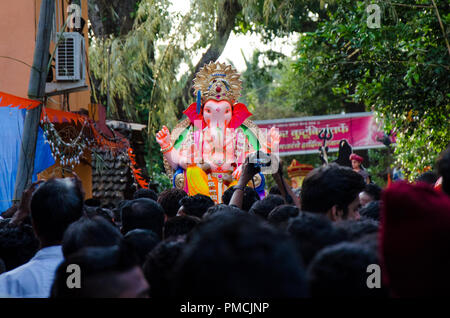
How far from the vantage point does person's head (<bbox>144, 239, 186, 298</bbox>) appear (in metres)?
2.47

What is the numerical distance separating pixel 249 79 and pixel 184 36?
5.97 metres

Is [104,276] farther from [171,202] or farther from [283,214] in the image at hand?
[171,202]

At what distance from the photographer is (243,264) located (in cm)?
141

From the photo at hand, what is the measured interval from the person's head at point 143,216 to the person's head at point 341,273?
235cm

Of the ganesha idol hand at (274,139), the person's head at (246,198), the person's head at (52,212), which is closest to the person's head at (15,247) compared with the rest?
the person's head at (52,212)

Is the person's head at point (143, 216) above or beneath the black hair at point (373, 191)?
beneath

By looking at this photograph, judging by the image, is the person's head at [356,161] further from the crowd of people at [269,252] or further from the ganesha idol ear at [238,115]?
the crowd of people at [269,252]

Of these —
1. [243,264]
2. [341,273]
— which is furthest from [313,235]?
[243,264]

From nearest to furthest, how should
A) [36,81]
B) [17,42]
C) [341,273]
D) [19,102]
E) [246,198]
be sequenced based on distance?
[341,273] → [246,198] → [36,81] → [19,102] → [17,42]

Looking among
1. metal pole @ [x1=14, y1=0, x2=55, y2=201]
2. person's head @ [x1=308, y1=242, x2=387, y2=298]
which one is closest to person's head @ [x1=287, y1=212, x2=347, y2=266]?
person's head @ [x1=308, y1=242, x2=387, y2=298]

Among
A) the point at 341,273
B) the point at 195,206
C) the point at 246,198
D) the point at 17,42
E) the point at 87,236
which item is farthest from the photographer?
the point at 17,42

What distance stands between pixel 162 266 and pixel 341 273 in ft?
3.07

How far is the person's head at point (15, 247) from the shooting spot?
3.71 metres

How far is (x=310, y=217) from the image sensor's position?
7.61 feet
